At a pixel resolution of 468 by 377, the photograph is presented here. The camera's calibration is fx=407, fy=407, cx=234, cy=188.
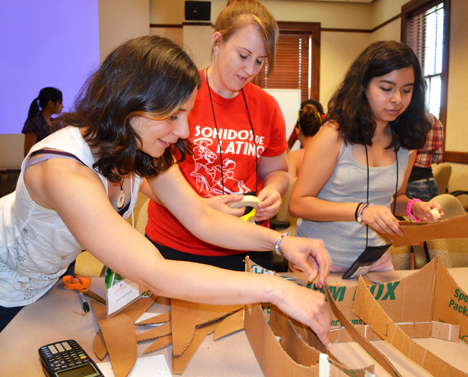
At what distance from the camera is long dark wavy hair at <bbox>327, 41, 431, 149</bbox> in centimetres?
153

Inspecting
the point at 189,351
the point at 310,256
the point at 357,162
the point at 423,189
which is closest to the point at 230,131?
the point at 357,162

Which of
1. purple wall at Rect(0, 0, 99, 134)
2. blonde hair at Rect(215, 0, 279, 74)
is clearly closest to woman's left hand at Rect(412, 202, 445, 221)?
blonde hair at Rect(215, 0, 279, 74)

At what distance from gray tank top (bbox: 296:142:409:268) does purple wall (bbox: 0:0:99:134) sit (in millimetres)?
3150

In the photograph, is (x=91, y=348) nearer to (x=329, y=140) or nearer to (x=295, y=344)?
(x=295, y=344)

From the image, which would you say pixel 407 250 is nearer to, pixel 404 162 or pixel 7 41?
pixel 404 162

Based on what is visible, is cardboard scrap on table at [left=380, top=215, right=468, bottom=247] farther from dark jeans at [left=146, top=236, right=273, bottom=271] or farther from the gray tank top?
dark jeans at [left=146, top=236, right=273, bottom=271]

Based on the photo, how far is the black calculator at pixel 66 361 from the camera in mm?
818

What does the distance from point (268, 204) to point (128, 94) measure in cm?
73

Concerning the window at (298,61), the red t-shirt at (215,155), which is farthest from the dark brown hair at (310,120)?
the window at (298,61)

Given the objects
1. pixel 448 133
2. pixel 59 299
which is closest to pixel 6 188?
pixel 59 299

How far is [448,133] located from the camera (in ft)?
17.5

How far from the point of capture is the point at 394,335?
2.99 ft

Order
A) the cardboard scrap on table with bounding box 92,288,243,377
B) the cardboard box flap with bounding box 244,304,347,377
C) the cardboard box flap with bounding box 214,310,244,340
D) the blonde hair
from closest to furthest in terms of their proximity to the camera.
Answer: the cardboard box flap with bounding box 244,304,347,377
the cardboard scrap on table with bounding box 92,288,243,377
the cardboard box flap with bounding box 214,310,244,340
the blonde hair

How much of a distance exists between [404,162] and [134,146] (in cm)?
114
